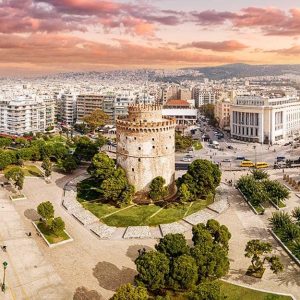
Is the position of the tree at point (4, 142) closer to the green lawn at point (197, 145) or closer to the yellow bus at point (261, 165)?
the green lawn at point (197, 145)

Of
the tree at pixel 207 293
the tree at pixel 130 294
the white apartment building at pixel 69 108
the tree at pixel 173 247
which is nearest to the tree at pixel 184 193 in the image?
the tree at pixel 173 247

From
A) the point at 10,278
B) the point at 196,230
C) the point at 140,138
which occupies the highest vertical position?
the point at 140,138

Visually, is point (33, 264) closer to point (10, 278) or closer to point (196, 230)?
point (10, 278)

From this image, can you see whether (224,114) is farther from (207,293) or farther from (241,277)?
(207,293)

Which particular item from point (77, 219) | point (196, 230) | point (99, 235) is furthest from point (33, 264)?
point (196, 230)

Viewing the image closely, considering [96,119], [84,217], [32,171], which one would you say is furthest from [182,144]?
[84,217]
